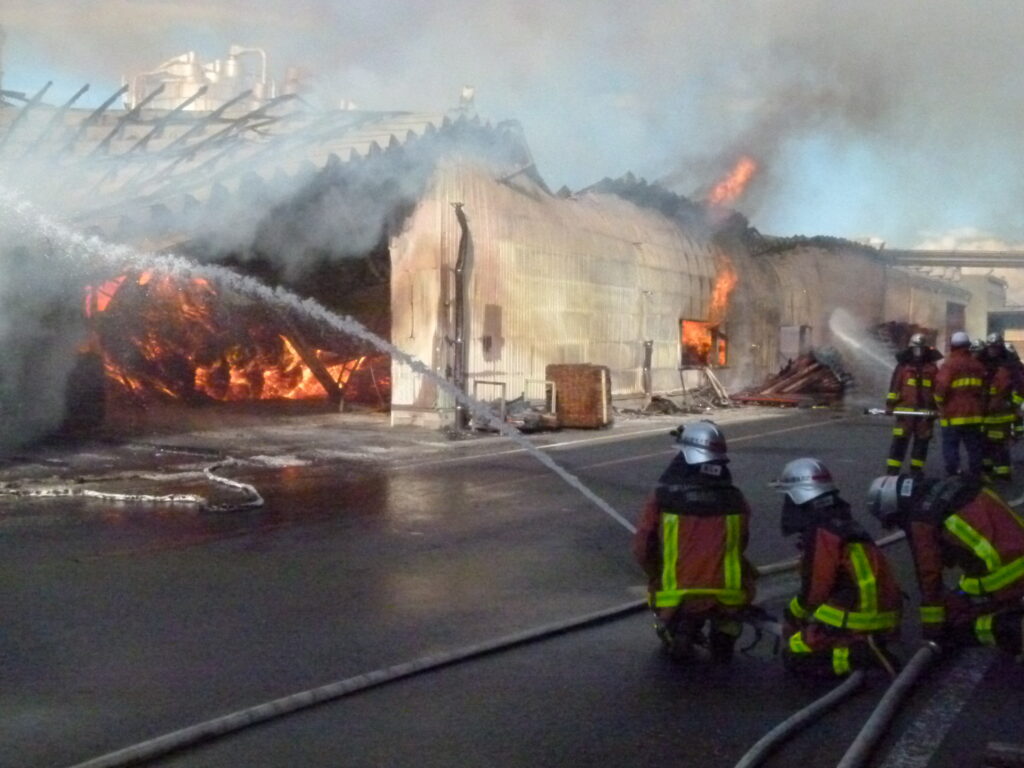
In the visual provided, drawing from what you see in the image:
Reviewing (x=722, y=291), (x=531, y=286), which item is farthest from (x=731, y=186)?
(x=531, y=286)

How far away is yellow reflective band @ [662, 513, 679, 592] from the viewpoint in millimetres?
5695

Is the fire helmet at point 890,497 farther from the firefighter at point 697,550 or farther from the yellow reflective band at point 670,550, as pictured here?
the yellow reflective band at point 670,550

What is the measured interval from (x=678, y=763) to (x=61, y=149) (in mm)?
14891

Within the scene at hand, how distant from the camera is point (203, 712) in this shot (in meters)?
4.99

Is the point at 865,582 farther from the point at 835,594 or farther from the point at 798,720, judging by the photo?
the point at 798,720

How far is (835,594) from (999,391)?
797 cm

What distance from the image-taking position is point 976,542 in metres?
5.66

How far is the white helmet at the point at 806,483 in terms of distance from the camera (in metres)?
5.51

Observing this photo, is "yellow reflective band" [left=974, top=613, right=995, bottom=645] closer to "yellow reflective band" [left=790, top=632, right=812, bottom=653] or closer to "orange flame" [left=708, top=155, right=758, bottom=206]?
"yellow reflective band" [left=790, top=632, right=812, bottom=653]

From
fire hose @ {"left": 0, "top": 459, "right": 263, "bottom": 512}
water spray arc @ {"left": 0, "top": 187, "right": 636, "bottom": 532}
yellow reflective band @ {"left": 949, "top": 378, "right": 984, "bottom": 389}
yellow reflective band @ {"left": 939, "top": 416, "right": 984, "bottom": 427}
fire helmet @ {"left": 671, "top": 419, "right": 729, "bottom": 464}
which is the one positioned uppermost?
water spray arc @ {"left": 0, "top": 187, "right": 636, "bottom": 532}

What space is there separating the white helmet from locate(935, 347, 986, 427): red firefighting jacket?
6.99m

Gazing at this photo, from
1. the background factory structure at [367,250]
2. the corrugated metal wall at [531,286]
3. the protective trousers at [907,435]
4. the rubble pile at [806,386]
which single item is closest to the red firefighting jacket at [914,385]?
the protective trousers at [907,435]

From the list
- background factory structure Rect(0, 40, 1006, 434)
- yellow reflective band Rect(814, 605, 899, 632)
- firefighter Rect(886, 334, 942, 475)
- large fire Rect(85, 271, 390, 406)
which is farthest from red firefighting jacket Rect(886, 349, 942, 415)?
large fire Rect(85, 271, 390, 406)

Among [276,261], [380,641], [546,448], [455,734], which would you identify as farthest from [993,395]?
[276,261]
